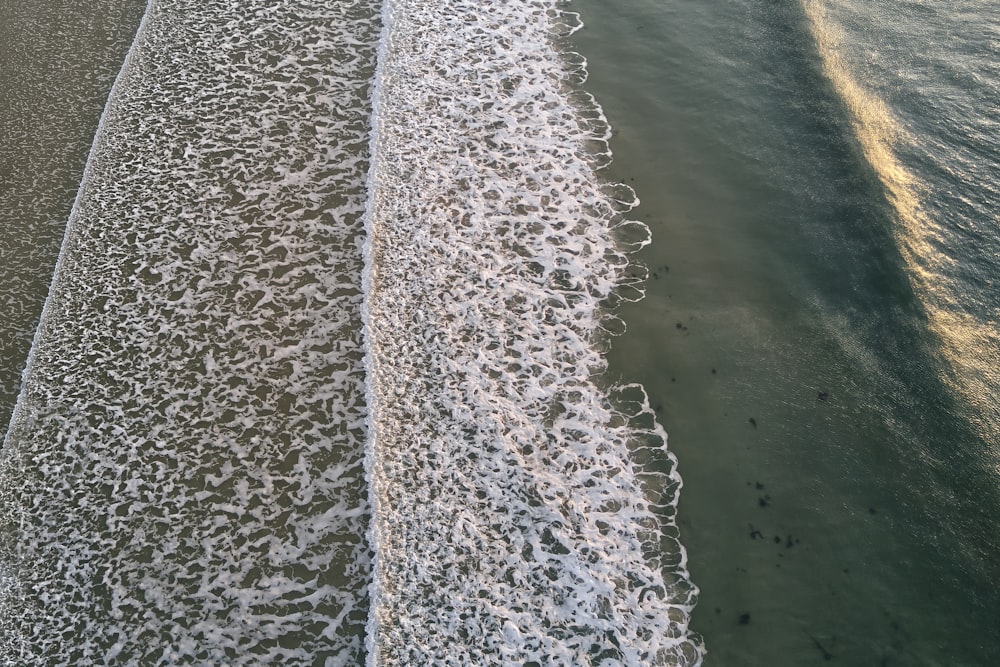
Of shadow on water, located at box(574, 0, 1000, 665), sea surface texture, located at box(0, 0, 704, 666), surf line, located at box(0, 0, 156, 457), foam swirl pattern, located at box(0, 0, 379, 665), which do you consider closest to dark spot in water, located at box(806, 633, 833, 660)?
shadow on water, located at box(574, 0, 1000, 665)

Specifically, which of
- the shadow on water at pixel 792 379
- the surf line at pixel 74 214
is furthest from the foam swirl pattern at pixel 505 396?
the surf line at pixel 74 214

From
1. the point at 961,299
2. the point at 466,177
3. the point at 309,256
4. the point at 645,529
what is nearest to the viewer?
the point at 645,529

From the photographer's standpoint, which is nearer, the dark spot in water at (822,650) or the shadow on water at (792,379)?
the dark spot in water at (822,650)

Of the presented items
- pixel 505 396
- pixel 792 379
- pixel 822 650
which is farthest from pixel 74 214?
pixel 822 650

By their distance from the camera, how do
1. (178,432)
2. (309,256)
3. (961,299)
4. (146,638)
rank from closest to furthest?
(146,638) < (178,432) < (961,299) < (309,256)

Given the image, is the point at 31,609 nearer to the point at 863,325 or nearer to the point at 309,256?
the point at 309,256

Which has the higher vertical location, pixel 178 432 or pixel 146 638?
pixel 178 432

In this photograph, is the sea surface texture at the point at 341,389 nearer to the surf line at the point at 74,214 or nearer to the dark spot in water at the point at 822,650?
the surf line at the point at 74,214

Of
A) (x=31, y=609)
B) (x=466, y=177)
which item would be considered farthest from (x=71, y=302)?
(x=466, y=177)
